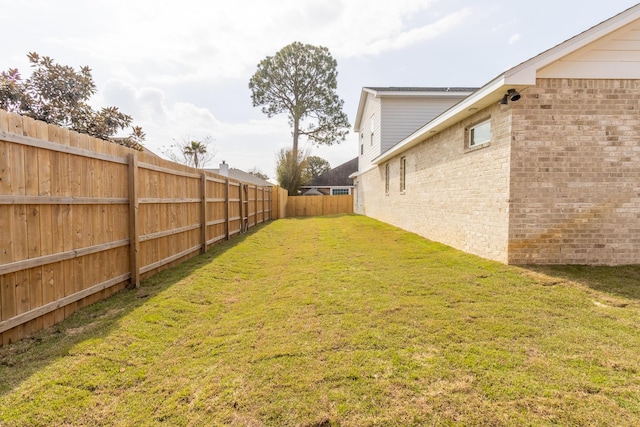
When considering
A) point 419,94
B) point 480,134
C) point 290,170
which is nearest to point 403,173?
point 480,134

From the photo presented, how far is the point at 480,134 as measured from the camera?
251 inches

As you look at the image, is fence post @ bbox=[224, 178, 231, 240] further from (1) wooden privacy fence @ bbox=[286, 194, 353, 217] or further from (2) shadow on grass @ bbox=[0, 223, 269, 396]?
(1) wooden privacy fence @ bbox=[286, 194, 353, 217]

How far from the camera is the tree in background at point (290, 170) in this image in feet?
84.1

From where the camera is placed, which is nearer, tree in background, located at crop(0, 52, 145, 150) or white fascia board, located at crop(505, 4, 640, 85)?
white fascia board, located at crop(505, 4, 640, 85)

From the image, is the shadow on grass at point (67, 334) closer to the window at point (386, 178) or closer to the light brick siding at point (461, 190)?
the light brick siding at point (461, 190)

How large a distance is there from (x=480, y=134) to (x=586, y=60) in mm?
1881

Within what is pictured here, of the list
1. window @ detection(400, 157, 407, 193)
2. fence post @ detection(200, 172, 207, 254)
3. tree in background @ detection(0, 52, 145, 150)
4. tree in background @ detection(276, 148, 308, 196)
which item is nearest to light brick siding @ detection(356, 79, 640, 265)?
window @ detection(400, 157, 407, 193)

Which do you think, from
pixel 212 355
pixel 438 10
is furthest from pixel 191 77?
pixel 212 355

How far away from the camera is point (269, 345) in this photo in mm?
2805

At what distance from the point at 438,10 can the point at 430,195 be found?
15.0ft

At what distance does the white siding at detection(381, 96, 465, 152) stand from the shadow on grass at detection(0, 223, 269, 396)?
42.9ft

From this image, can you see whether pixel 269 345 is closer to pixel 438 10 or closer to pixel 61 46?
pixel 61 46

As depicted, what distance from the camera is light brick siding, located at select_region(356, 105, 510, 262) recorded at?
18.0 feet

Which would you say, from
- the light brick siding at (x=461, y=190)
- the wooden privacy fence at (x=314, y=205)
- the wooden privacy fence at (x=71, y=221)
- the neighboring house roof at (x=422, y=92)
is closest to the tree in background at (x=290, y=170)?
the wooden privacy fence at (x=314, y=205)
